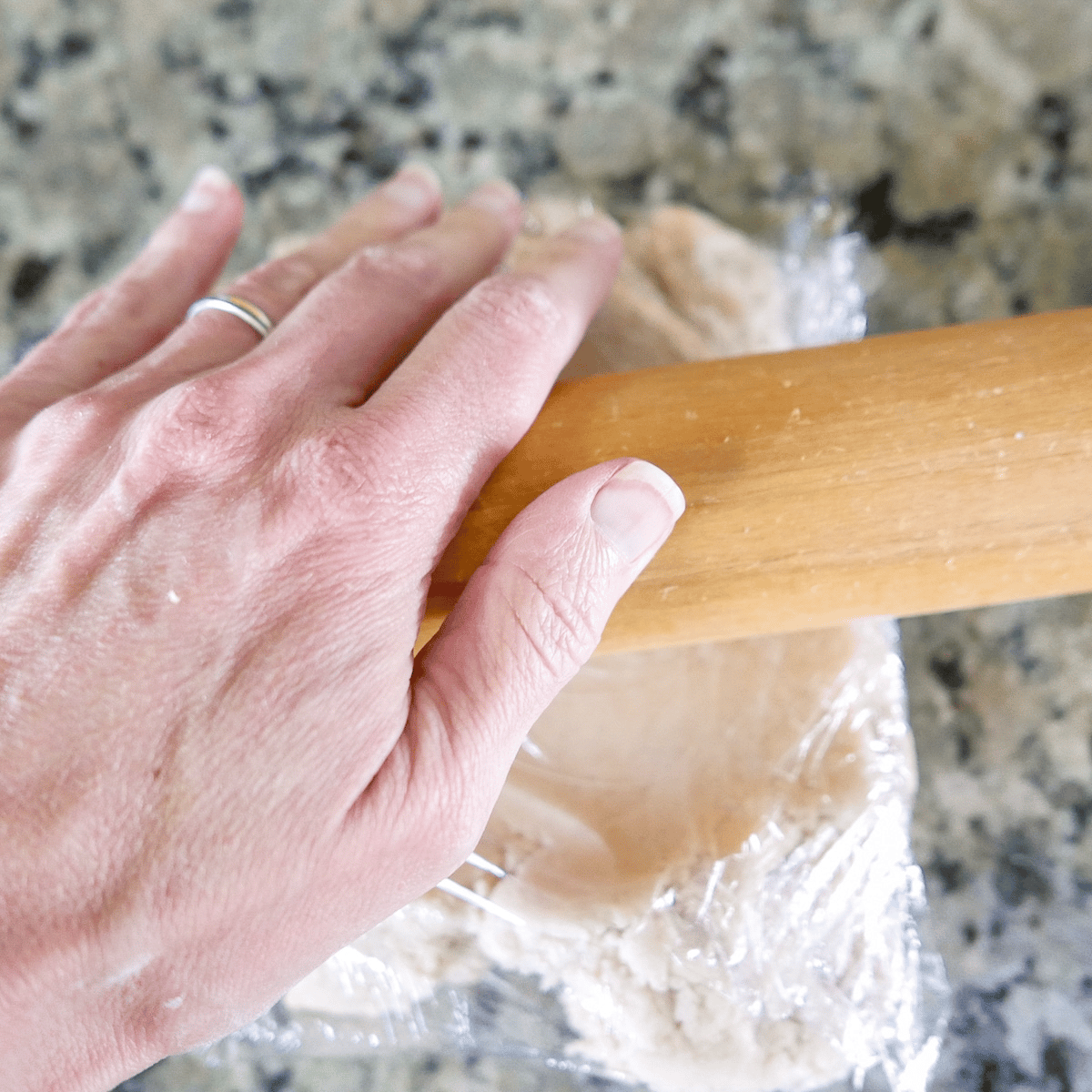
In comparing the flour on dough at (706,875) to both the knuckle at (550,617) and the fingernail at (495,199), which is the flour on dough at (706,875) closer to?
the knuckle at (550,617)

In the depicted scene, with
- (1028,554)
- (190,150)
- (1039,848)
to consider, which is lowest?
(1039,848)

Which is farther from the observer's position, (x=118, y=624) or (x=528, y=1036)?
(x=528, y=1036)

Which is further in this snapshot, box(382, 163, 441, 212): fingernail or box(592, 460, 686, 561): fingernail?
box(382, 163, 441, 212): fingernail

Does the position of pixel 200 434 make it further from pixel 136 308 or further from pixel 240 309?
pixel 136 308

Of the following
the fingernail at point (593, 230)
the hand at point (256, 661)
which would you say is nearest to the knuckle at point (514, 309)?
the hand at point (256, 661)

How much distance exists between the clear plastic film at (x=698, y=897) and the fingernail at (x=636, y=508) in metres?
0.21

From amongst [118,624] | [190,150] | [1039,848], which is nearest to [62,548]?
[118,624]

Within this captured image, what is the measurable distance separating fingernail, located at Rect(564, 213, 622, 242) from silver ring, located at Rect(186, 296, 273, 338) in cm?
24

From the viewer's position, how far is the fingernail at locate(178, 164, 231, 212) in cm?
76

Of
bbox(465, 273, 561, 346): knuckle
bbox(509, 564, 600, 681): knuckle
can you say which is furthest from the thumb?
bbox(465, 273, 561, 346): knuckle

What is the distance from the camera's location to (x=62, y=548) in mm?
465

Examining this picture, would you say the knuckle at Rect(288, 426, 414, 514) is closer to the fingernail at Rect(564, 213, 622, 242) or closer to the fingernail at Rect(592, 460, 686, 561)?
the fingernail at Rect(592, 460, 686, 561)

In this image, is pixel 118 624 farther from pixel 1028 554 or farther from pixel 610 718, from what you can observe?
pixel 1028 554

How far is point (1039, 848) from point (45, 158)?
121 cm
